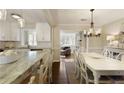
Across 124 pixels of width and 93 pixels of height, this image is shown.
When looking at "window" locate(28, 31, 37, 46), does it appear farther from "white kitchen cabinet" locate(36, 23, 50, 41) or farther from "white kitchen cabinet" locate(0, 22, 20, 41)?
"white kitchen cabinet" locate(0, 22, 20, 41)

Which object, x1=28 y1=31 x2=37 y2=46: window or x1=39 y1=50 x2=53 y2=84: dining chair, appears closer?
x1=39 y1=50 x2=53 y2=84: dining chair

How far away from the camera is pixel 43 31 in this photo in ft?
21.2

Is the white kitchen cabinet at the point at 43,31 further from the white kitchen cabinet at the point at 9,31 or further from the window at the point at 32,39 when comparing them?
the white kitchen cabinet at the point at 9,31

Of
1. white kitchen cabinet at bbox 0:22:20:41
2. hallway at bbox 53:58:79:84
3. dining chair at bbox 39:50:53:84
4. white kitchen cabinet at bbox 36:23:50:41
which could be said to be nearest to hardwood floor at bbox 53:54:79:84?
hallway at bbox 53:58:79:84

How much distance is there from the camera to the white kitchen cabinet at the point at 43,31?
6430 millimetres

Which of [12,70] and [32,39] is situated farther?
[32,39]

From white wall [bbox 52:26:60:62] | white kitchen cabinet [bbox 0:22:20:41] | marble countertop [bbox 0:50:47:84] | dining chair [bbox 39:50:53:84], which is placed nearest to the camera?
marble countertop [bbox 0:50:47:84]

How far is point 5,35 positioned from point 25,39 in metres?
0.83

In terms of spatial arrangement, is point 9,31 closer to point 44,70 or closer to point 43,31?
point 43,31

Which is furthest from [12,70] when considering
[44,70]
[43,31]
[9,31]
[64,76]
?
[43,31]

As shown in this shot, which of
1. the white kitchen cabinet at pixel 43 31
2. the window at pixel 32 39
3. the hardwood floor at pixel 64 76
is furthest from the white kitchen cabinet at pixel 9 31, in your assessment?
the hardwood floor at pixel 64 76

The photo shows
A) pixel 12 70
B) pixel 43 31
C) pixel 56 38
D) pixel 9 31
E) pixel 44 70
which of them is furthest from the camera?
pixel 56 38

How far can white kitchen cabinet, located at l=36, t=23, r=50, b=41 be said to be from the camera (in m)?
6.43
